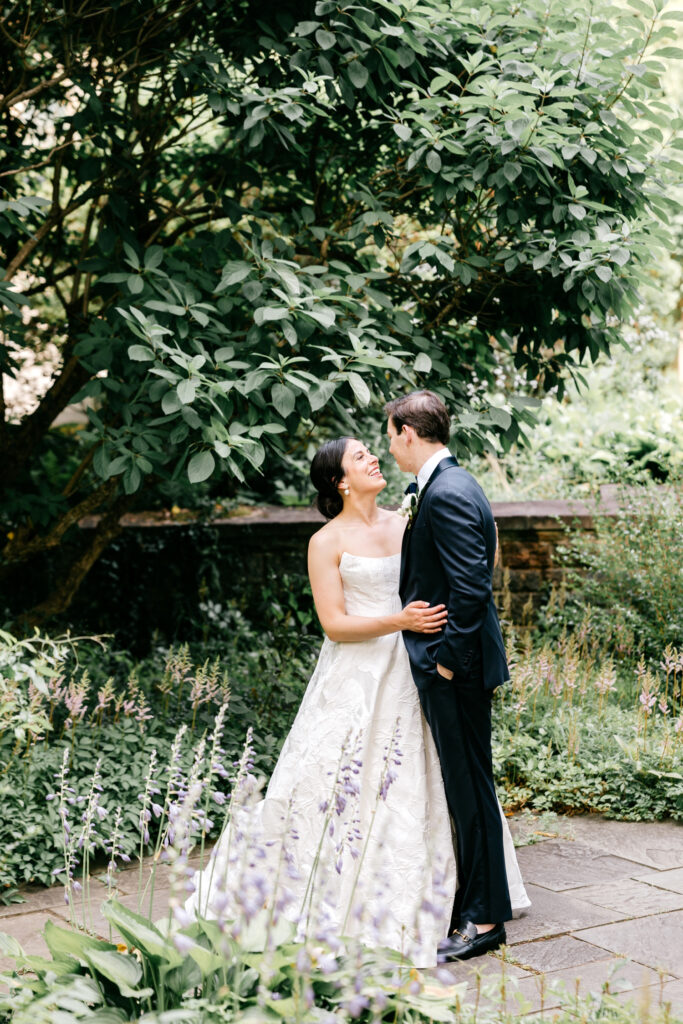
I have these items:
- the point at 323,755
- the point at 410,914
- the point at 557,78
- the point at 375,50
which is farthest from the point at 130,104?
the point at 410,914

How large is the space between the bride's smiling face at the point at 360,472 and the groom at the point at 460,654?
1.01 feet

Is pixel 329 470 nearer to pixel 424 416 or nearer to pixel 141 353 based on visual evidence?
pixel 424 416

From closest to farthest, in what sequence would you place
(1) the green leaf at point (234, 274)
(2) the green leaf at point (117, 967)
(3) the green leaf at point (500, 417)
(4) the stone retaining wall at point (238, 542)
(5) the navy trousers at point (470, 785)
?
(2) the green leaf at point (117, 967), (5) the navy trousers at point (470, 785), (1) the green leaf at point (234, 274), (3) the green leaf at point (500, 417), (4) the stone retaining wall at point (238, 542)

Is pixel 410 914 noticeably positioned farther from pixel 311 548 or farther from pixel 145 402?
pixel 145 402

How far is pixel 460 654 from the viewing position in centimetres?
342

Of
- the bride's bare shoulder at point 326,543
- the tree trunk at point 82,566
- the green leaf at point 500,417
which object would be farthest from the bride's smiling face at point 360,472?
the tree trunk at point 82,566

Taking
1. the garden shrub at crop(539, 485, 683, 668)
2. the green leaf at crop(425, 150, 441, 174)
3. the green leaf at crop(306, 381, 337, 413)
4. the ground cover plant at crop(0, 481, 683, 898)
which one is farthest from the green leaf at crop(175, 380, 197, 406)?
the garden shrub at crop(539, 485, 683, 668)

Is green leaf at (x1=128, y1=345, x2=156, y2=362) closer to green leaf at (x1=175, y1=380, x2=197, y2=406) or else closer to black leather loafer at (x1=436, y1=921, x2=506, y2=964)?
green leaf at (x1=175, y1=380, x2=197, y2=406)

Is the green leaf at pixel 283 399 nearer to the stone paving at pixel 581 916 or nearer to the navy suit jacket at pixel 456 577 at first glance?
the navy suit jacket at pixel 456 577

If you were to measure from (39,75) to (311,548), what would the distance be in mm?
3684

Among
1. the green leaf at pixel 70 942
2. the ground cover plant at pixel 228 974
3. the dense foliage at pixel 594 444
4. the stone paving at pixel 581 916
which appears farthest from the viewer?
the dense foliage at pixel 594 444

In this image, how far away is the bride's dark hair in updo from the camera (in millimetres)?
4020

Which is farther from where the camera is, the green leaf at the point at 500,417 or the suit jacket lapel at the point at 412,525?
the green leaf at the point at 500,417

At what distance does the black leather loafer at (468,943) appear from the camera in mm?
3365
